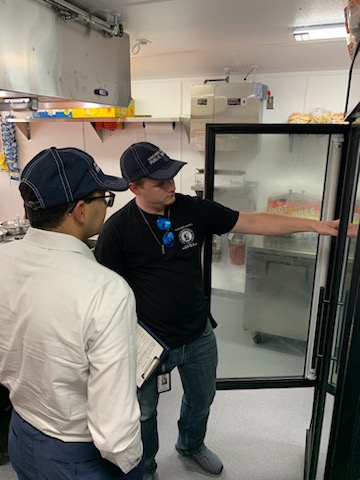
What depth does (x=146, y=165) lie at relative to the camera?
1420 mm

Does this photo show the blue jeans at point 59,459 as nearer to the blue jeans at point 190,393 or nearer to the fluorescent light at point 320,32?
the blue jeans at point 190,393

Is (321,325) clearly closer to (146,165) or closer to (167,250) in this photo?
(167,250)

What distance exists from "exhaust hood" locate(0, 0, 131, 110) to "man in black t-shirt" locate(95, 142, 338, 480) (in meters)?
0.57

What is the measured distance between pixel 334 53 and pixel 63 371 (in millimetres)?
2537

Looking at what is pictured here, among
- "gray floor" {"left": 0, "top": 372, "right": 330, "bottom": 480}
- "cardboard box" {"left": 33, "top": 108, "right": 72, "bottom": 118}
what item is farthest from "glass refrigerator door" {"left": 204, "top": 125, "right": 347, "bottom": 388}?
"cardboard box" {"left": 33, "top": 108, "right": 72, "bottom": 118}

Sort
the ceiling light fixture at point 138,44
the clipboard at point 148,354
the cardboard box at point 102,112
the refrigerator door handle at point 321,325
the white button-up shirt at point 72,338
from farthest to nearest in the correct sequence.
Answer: the cardboard box at point 102,112 → the ceiling light fixture at point 138,44 → the refrigerator door handle at point 321,325 → the clipboard at point 148,354 → the white button-up shirt at point 72,338

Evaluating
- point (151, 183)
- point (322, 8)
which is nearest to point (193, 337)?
point (151, 183)

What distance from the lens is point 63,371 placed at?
871mm

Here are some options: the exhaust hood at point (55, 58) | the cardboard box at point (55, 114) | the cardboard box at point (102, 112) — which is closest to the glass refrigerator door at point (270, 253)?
the exhaust hood at point (55, 58)

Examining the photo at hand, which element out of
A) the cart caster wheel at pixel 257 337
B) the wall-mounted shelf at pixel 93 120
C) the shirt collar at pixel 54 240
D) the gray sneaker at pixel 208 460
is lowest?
the gray sneaker at pixel 208 460

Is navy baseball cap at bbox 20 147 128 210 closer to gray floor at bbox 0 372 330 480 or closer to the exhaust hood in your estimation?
the exhaust hood

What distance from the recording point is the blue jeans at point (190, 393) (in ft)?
5.03

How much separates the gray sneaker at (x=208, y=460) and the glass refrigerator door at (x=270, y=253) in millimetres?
345

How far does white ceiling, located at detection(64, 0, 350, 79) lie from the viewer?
156 centimetres
